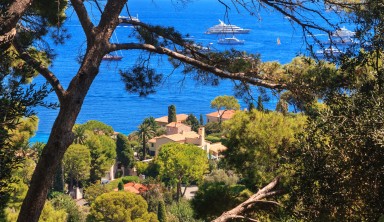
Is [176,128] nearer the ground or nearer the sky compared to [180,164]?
nearer the sky

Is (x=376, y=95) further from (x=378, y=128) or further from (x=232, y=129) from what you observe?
(x=232, y=129)

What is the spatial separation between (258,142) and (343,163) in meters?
2.42

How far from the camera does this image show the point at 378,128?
2623mm

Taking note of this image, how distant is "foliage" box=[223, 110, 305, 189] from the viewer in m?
5.10

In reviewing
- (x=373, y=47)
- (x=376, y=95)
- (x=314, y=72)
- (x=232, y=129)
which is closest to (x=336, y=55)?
(x=314, y=72)

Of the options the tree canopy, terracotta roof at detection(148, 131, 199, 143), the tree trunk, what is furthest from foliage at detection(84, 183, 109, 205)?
the tree trunk

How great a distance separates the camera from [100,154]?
24.7m

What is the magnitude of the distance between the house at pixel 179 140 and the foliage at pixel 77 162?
19.9ft

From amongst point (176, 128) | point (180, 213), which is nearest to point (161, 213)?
point (180, 213)

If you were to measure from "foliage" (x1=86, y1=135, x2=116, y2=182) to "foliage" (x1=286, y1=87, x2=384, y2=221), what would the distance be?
866 inches

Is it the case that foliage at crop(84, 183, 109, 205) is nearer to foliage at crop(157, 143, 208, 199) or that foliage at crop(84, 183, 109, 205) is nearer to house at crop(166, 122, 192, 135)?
foliage at crop(157, 143, 208, 199)

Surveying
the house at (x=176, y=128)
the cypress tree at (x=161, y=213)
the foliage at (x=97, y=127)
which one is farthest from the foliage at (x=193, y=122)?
the cypress tree at (x=161, y=213)

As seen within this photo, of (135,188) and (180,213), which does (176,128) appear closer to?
(135,188)

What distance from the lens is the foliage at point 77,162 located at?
22266mm
